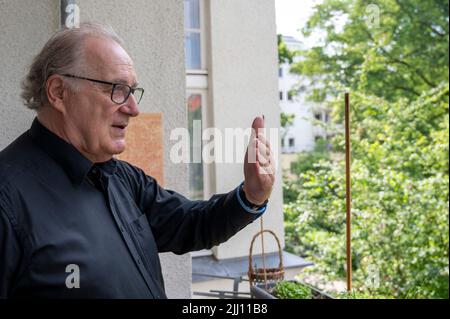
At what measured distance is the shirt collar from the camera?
2.53 feet

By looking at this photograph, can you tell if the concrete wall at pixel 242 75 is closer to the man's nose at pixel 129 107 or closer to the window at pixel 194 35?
the window at pixel 194 35

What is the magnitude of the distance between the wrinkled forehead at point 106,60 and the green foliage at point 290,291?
99 centimetres

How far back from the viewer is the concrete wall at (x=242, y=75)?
137 centimetres

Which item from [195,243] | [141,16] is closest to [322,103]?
[141,16]

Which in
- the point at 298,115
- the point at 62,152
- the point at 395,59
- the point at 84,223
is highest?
the point at 395,59

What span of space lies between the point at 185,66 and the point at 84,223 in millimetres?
850

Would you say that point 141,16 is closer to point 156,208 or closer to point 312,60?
point 156,208

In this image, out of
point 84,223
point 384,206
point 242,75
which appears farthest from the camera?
point 384,206

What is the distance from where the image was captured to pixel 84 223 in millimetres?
747

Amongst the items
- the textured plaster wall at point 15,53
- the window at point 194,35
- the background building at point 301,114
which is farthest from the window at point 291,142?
the textured plaster wall at point 15,53

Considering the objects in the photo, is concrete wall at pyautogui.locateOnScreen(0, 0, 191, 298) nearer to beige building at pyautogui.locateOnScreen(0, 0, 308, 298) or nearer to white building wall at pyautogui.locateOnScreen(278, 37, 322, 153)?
beige building at pyautogui.locateOnScreen(0, 0, 308, 298)

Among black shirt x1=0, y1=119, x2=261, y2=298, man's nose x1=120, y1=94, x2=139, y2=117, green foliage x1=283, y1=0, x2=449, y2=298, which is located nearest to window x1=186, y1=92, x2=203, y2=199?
black shirt x1=0, y1=119, x2=261, y2=298

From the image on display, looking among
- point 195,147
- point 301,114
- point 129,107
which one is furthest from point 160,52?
point 301,114

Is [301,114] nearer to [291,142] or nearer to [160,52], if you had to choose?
[291,142]
